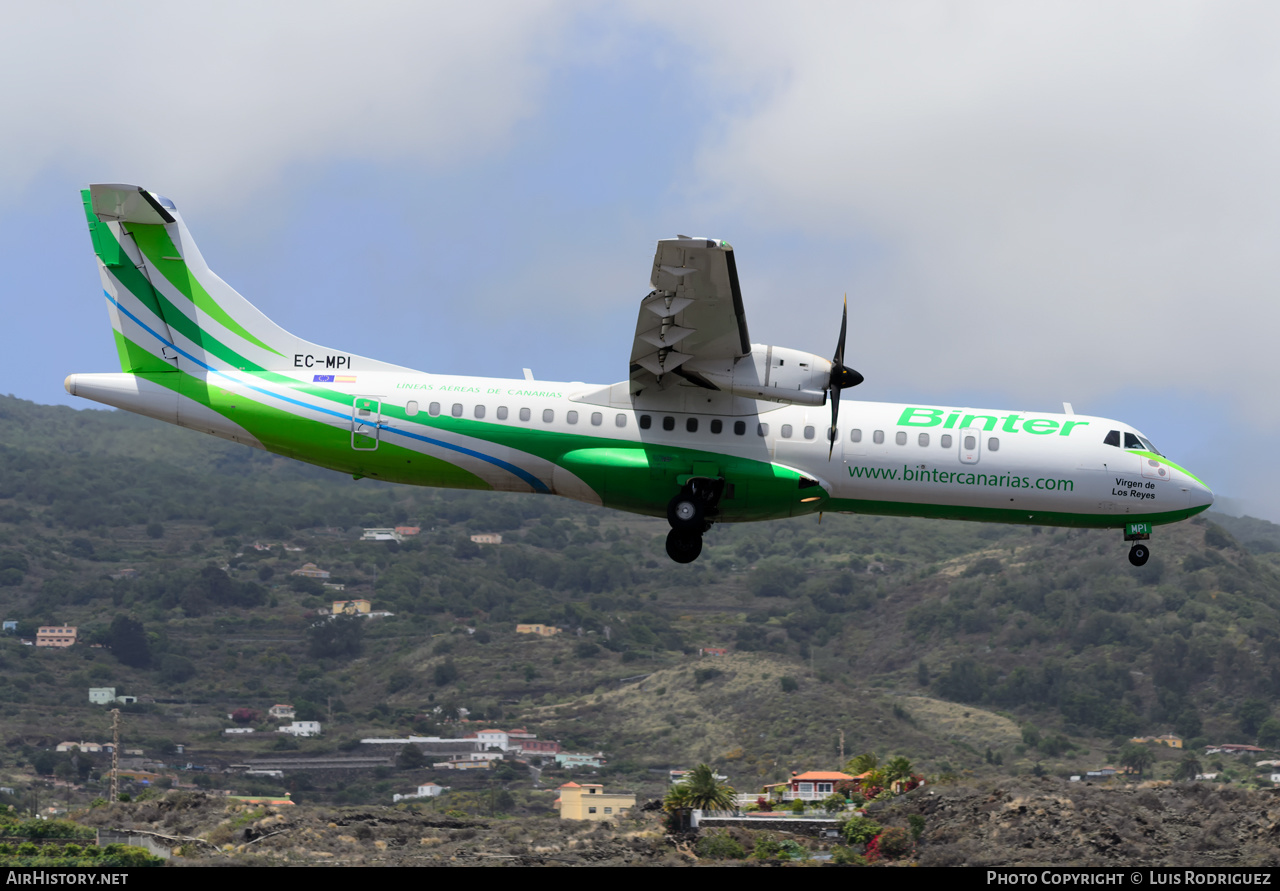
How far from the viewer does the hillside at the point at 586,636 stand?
447ft

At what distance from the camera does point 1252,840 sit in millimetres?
79250

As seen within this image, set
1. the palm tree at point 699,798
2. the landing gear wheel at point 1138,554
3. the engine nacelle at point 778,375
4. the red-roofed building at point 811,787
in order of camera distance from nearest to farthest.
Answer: the engine nacelle at point 778,375, the landing gear wheel at point 1138,554, the palm tree at point 699,798, the red-roofed building at point 811,787

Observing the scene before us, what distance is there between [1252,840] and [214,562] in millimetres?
133635

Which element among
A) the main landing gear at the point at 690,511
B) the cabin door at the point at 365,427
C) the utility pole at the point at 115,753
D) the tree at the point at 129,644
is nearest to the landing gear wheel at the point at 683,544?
the main landing gear at the point at 690,511

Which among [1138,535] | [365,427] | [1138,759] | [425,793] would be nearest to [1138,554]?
[1138,535]

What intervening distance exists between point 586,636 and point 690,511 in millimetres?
141649

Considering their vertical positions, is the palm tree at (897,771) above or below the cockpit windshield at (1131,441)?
below

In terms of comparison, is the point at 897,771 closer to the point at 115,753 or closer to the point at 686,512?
the point at 115,753

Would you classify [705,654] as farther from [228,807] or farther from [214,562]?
[228,807]

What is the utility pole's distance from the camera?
110 metres

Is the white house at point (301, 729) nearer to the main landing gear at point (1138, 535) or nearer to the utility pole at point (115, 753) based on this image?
the utility pole at point (115, 753)

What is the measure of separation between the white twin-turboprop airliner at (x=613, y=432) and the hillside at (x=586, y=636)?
305ft

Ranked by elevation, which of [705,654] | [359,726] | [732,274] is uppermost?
[732,274]

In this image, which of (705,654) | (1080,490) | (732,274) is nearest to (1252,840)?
(1080,490)
